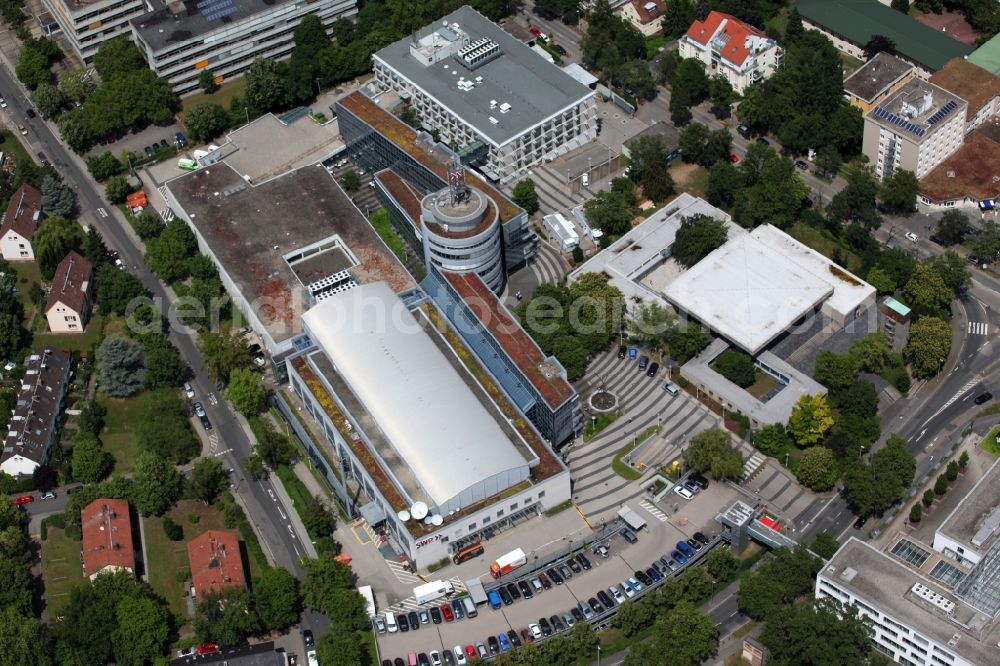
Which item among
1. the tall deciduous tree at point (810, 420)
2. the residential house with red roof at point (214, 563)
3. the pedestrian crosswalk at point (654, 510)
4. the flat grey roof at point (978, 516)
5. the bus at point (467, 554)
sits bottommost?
the flat grey roof at point (978, 516)

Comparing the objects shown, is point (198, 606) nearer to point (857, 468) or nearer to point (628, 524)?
point (628, 524)

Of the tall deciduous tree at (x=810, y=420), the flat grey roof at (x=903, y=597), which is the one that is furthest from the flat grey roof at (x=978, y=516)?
the tall deciduous tree at (x=810, y=420)

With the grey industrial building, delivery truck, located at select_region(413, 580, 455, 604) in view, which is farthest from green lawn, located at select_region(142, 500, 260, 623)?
delivery truck, located at select_region(413, 580, 455, 604)

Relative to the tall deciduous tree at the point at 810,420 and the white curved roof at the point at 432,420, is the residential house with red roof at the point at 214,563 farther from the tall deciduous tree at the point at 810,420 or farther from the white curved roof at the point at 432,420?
the tall deciduous tree at the point at 810,420

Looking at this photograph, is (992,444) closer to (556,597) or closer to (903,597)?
(903,597)

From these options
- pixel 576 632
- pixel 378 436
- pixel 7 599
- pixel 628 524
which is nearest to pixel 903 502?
pixel 628 524
